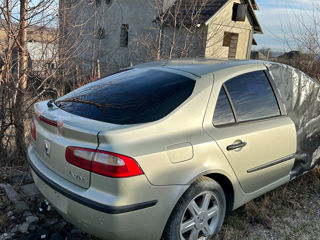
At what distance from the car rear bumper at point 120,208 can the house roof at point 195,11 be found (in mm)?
6685

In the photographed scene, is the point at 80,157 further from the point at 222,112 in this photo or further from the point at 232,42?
the point at 232,42

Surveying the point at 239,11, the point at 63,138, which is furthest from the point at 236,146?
the point at 239,11

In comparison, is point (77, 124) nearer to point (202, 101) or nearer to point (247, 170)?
point (202, 101)

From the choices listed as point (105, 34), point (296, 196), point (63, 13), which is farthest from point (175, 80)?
point (105, 34)

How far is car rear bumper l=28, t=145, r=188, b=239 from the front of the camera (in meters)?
1.88

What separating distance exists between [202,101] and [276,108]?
1041mm

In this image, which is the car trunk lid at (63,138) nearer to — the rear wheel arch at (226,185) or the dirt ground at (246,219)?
the dirt ground at (246,219)

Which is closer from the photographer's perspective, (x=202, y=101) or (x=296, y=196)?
(x=202, y=101)

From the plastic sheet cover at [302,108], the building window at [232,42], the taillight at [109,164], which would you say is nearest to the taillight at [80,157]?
the taillight at [109,164]

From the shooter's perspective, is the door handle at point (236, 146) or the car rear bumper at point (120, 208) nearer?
the car rear bumper at point (120, 208)

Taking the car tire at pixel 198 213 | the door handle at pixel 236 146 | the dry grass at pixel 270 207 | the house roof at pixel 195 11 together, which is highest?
the house roof at pixel 195 11

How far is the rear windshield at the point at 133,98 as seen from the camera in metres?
2.19

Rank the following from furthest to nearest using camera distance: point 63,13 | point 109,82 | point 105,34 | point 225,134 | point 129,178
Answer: point 105,34 < point 63,13 < point 109,82 < point 225,134 < point 129,178

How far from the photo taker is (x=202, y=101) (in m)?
2.34
